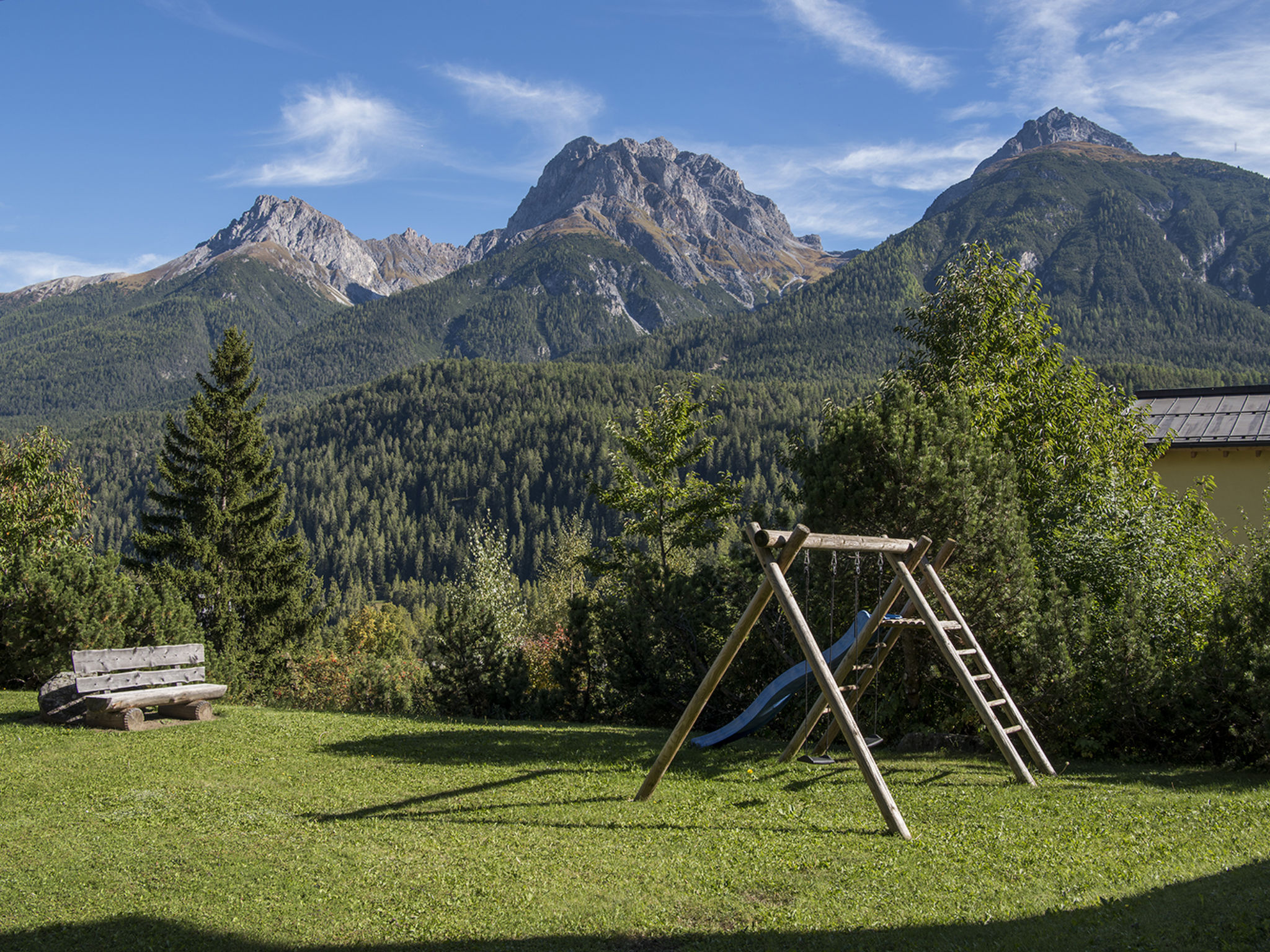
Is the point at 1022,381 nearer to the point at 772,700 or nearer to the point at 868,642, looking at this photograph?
the point at 868,642

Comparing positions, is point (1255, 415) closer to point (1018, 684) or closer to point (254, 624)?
point (1018, 684)

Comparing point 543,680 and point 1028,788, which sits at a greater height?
point 1028,788

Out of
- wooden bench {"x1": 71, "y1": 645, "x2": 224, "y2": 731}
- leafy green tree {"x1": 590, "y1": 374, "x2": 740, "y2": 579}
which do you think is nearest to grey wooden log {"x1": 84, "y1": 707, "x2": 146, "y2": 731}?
wooden bench {"x1": 71, "y1": 645, "x2": 224, "y2": 731}

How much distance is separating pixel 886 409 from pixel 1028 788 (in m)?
6.07

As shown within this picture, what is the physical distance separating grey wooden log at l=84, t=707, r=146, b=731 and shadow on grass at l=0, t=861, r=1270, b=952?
26.7ft

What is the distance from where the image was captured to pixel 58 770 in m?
10.5

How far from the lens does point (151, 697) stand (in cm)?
1336

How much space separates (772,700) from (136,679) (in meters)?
9.65

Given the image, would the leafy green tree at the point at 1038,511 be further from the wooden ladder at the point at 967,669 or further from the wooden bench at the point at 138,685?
the wooden bench at the point at 138,685

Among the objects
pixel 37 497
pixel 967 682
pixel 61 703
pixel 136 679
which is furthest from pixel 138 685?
pixel 37 497

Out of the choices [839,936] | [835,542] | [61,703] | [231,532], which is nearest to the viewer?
[839,936]

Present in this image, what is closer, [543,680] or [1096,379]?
[1096,379]

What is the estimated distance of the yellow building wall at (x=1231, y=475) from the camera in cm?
2259

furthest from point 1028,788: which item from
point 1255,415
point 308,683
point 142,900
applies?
point 308,683
